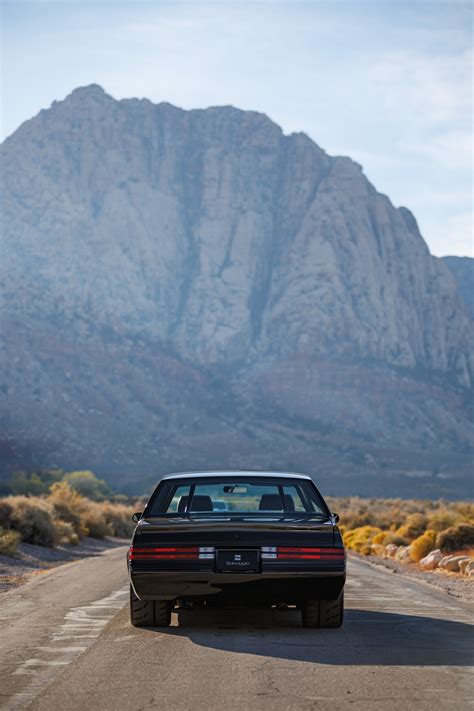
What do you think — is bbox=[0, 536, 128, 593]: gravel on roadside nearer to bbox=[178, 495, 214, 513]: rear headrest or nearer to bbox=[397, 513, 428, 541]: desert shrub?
bbox=[178, 495, 214, 513]: rear headrest

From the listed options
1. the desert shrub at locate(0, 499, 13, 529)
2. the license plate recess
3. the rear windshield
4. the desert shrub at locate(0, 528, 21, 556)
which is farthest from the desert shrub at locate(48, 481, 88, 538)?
the license plate recess

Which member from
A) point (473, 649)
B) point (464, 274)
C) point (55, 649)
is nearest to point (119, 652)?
point (55, 649)

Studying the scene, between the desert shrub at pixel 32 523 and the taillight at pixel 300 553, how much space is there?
74.4 ft

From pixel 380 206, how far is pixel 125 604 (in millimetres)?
133766

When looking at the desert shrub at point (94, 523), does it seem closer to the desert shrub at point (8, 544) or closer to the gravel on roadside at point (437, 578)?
the desert shrub at point (8, 544)

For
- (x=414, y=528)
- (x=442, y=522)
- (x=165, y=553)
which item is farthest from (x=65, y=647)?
(x=414, y=528)

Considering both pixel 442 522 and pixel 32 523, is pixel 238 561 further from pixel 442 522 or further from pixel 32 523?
pixel 442 522

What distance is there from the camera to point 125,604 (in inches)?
541

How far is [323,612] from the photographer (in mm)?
10734

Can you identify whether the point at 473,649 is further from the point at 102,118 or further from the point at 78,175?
the point at 102,118

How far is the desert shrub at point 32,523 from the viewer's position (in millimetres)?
32562

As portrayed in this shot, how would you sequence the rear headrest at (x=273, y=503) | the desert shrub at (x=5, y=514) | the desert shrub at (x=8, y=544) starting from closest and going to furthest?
the rear headrest at (x=273, y=503)
the desert shrub at (x=8, y=544)
the desert shrub at (x=5, y=514)

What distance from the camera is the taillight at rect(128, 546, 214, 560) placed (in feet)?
33.2

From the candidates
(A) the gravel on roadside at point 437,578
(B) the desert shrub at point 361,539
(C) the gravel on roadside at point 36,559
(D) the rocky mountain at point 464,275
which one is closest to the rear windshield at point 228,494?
(A) the gravel on roadside at point 437,578
